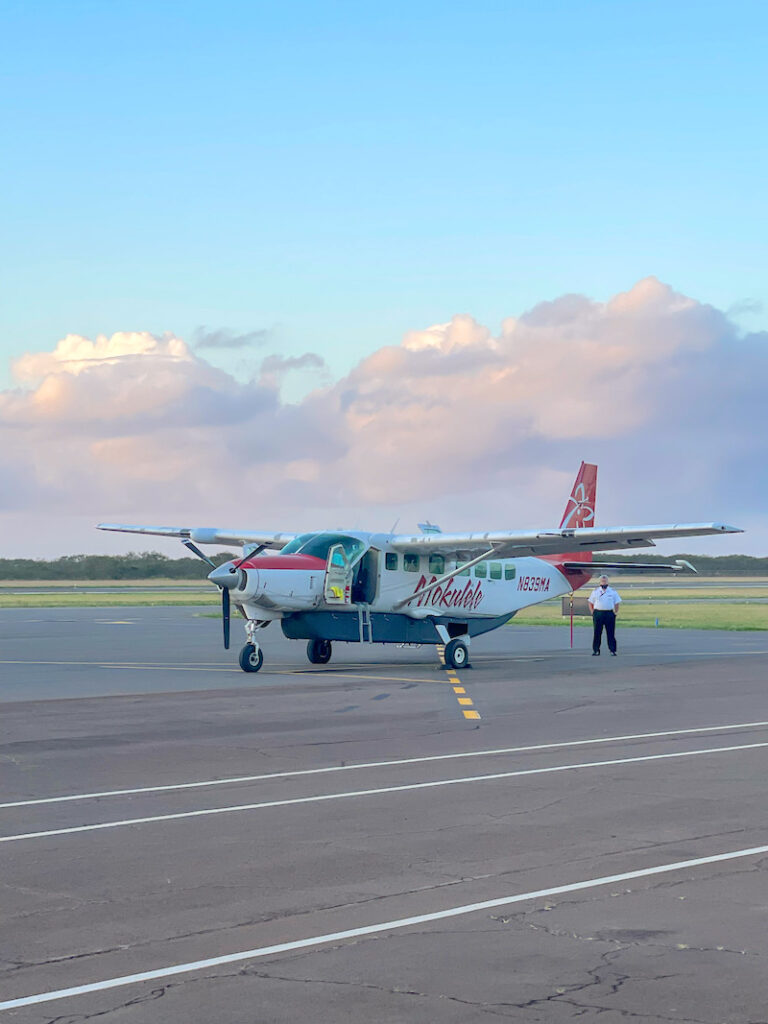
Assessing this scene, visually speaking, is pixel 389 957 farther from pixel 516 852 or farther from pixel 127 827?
pixel 127 827

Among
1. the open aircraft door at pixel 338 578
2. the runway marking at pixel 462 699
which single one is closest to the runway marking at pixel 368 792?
the runway marking at pixel 462 699

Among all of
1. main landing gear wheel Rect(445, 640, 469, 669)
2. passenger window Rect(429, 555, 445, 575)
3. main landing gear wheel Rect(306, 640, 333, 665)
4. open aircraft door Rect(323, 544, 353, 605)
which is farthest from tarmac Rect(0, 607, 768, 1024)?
passenger window Rect(429, 555, 445, 575)

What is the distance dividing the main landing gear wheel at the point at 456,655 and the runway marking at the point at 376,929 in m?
17.0

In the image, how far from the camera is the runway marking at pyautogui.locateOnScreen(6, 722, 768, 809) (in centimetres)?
1052

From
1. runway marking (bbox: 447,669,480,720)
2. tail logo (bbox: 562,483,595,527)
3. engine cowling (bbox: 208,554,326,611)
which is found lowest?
runway marking (bbox: 447,669,480,720)

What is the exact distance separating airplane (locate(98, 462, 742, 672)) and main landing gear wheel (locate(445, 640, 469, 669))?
21mm

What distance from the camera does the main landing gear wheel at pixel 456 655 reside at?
25.2 m

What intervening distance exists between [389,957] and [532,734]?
8.89 meters

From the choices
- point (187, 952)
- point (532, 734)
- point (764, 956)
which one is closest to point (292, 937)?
point (187, 952)

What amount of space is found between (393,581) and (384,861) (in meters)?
17.8

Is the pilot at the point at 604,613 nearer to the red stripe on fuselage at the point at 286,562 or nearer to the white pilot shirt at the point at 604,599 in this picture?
the white pilot shirt at the point at 604,599

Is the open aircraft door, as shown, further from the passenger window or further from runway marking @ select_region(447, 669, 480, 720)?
runway marking @ select_region(447, 669, 480, 720)

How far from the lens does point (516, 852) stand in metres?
8.18

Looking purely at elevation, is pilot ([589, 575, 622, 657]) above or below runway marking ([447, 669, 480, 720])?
above
